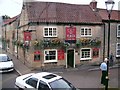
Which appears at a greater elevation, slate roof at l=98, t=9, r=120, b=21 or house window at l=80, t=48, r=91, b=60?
slate roof at l=98, t=9, r=120, b=21

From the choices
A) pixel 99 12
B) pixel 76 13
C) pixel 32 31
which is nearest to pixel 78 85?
pixel 32 31

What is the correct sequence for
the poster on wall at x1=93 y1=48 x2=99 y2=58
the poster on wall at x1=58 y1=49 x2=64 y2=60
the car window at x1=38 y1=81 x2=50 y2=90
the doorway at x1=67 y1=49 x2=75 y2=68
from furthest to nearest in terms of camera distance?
the poster on wall at x1=93 y1=48 x2=99 y2=58 → the doorway at x1=67 y1=49 x2=75 y2=68 → the poster on wall at x1=58 y1=49 x2=64 y2=60 → the car window at x1=38 y1=81 x2=50 y2=90

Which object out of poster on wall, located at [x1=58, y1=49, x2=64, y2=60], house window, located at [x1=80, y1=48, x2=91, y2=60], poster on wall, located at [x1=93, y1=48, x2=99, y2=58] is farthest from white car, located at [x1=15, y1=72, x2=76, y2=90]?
poster on wall, located at [x1=93, y1=48, x2=99, y2=58]

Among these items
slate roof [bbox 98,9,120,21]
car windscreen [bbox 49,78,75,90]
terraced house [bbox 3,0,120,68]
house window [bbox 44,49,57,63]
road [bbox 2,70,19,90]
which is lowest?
road [bbox 2,70,19,90]

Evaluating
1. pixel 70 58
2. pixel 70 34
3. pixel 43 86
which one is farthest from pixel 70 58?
pixel 43 86

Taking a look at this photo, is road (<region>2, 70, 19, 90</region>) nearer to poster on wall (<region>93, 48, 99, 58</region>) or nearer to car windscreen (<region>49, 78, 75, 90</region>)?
car windscreen (<region>49, 78, 75, 90</region>)

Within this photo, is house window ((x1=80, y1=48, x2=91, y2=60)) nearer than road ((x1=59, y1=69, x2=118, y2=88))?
No

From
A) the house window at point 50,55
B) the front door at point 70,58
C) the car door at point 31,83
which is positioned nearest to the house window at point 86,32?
the front door at point 70,58

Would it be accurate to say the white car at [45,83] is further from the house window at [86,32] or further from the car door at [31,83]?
the house window at [86,32]

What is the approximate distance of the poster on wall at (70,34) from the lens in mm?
22958

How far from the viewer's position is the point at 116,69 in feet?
73.1

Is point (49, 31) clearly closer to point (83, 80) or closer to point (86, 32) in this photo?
point (86, 32)

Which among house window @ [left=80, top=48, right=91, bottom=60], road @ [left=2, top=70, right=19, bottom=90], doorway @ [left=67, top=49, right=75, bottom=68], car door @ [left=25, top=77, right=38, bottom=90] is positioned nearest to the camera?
car door @ [left=25, top=77, right=38, bottom=90]

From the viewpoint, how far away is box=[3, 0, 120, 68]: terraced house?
72.3 ft
